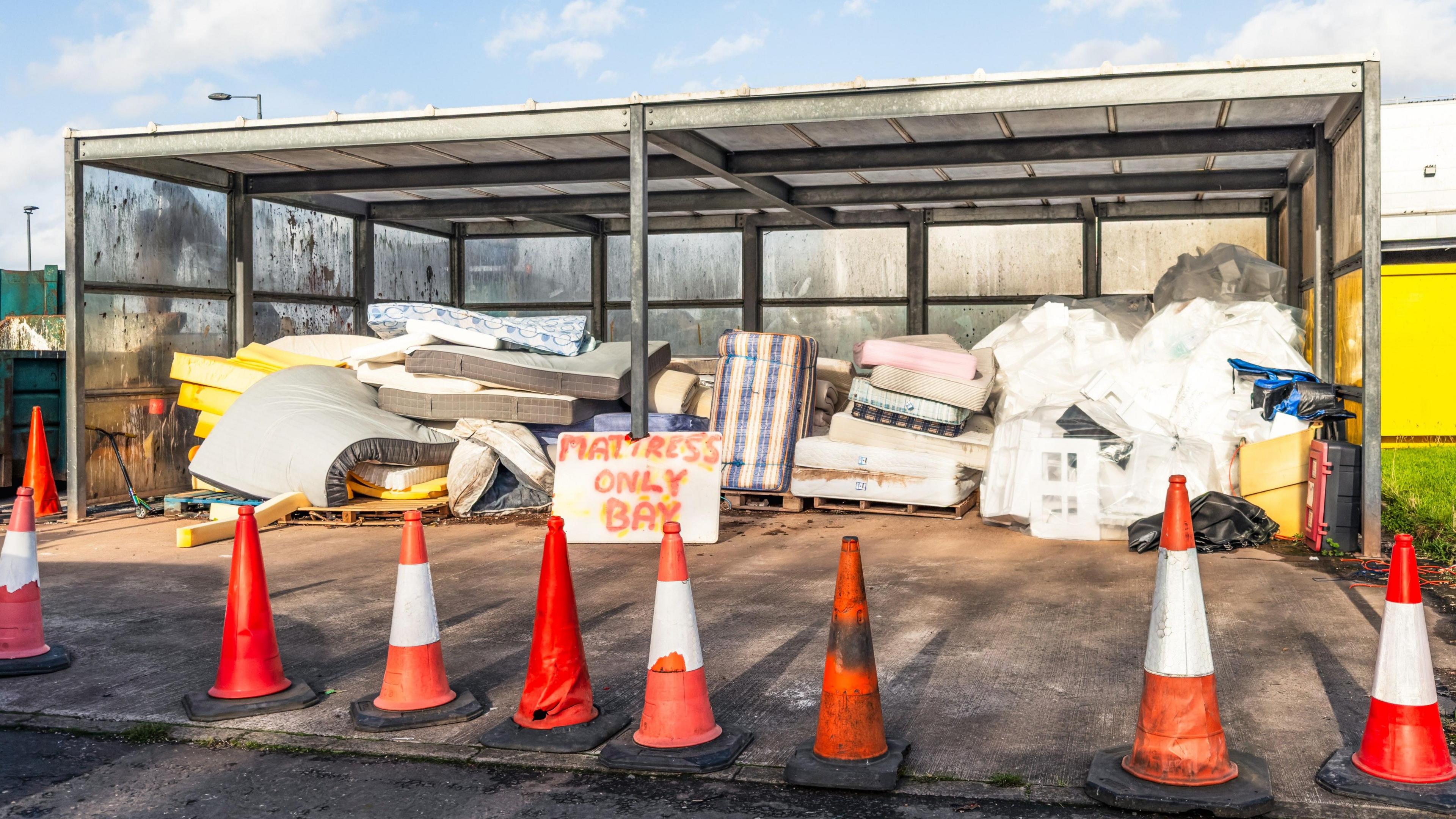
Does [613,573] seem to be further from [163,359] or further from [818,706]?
[163,359]

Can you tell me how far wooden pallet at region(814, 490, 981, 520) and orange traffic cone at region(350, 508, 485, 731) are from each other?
5731mm

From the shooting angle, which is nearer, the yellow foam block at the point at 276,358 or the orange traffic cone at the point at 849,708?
the orange traffic cone at the point at 849,708

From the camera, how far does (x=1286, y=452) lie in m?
8.16

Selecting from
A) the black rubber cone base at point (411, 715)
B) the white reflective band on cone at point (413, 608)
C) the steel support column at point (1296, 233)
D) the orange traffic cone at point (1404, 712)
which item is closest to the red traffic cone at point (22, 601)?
the black rubber cone base at point (411, 715)

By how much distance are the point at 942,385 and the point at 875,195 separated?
3775mm

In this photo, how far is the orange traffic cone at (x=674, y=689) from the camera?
3928 millimetres

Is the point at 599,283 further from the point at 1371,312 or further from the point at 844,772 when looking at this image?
the point at 844,772

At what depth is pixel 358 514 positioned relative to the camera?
953 centimetres

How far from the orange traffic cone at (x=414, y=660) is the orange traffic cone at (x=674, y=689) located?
0.81 m

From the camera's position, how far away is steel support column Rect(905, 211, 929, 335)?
14.6 meters

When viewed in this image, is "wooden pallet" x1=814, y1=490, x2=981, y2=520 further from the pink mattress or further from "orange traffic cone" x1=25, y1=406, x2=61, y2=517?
"orange traffic cone" x1=25, y1=406, x2=61, y2=517

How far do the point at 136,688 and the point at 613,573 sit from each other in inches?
120

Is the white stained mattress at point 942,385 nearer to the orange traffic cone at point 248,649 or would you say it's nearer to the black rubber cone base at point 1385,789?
the black rubber cone base at point 1385,789

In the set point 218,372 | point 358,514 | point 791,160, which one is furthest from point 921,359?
point 218,372
